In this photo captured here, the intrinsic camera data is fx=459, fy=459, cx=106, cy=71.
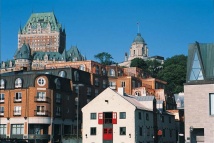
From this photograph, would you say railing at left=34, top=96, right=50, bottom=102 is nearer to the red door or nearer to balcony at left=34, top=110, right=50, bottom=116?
balcony at left=34, top=110, right=50, bottom=116

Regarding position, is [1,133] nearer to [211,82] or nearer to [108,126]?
[108,126]

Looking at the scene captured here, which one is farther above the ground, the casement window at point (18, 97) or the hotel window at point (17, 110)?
the casement window at point (18, 97)

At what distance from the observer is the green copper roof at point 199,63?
56375 millimetres

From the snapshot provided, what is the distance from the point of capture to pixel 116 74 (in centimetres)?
12069

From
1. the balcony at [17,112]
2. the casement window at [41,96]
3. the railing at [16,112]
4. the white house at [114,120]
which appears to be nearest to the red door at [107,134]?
the white house at [114,120]

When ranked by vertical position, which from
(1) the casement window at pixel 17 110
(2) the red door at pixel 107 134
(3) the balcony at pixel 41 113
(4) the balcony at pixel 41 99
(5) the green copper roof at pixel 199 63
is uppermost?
(5) the green copper roof at pixel 199 63

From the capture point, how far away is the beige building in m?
55.1

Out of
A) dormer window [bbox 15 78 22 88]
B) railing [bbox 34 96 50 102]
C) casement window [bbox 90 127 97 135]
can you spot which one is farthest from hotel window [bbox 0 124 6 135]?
casement window [bbox 90 127 97 135]

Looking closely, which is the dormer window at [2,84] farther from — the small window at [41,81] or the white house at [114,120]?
the white house at [114,120]

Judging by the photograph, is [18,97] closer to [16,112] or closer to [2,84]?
[16,112]

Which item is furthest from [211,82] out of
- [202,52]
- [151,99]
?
[151,99]

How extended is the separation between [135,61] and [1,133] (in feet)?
362

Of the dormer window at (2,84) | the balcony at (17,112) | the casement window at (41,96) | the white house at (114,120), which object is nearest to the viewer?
the white house at (114,120)

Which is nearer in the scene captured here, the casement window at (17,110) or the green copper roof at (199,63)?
the green copper roof at (199,63)
